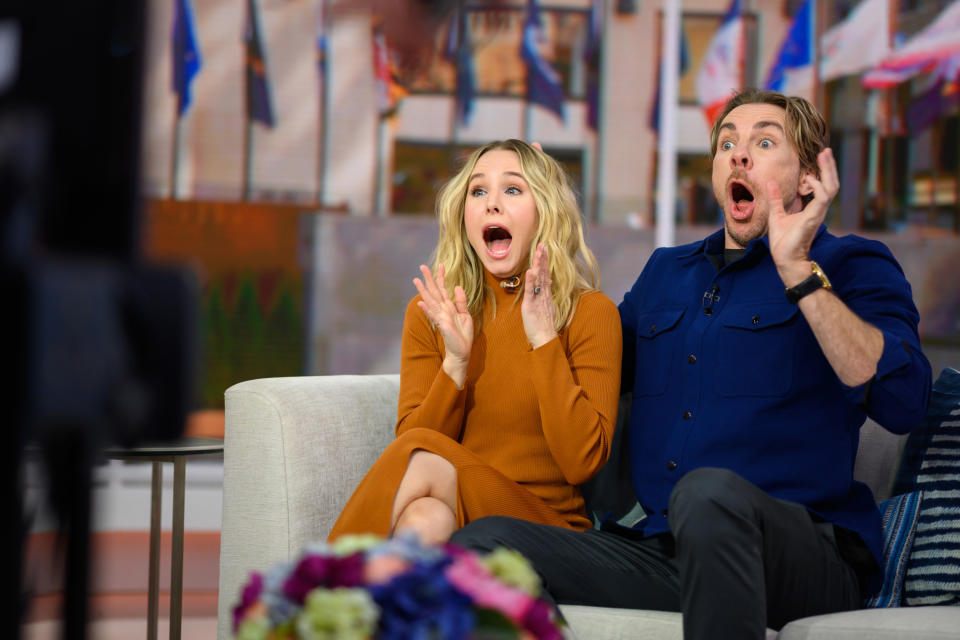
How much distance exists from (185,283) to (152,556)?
5.39ft

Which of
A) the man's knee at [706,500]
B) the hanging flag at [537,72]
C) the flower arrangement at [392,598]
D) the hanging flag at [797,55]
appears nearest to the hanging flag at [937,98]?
the hanging flag at [797,55]

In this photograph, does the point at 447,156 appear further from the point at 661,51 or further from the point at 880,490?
the point at 880,490

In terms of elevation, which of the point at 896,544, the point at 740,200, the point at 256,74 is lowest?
the point at 896,544

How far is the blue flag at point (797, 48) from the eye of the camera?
4.05 metres

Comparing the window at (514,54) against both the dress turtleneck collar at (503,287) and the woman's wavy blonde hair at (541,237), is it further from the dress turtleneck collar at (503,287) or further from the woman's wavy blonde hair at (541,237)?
the dress turtleneck collar at (503,287)

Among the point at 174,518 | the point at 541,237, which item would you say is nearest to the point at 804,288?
the point at 541,237

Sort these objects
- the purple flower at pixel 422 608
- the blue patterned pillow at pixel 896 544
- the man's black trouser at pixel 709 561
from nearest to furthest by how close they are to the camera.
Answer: the purple flower at pixel 422 608
the man's black trouser at pixel 709 561
the blue patterned pillow at pixel 896 544

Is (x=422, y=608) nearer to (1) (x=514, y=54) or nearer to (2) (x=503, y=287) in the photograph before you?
(2) (x=503, y=287)

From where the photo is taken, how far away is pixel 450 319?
1.85m

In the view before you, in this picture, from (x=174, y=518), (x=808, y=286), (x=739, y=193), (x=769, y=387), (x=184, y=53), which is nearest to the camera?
(x=808, y=286)

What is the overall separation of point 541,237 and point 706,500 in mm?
727

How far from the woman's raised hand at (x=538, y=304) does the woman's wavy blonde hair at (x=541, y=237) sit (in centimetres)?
8

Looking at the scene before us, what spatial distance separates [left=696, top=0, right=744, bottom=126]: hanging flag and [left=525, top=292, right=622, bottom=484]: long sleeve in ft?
8.08

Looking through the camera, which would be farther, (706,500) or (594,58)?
(594,58)
